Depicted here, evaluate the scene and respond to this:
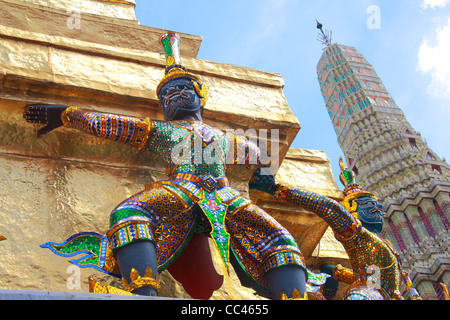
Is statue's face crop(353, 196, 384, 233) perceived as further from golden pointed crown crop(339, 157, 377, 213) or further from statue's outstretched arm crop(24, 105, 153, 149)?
statue's outstretched arm crop(24, 105, 153, 149)

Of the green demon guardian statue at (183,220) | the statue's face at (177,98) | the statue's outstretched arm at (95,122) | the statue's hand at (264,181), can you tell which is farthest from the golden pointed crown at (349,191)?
the statue's outstretched arm at (95,122)

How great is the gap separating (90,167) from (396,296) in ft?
7.31

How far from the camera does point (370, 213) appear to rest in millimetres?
4707

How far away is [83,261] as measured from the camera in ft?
11.1

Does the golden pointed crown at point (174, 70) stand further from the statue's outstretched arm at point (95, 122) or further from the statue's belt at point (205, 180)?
the statue's belt at point (205, 180)

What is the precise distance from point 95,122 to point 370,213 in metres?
2.15

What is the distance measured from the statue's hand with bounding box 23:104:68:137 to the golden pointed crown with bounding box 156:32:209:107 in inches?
26.6

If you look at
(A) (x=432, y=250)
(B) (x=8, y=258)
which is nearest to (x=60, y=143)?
(B) (x=8, y=258)

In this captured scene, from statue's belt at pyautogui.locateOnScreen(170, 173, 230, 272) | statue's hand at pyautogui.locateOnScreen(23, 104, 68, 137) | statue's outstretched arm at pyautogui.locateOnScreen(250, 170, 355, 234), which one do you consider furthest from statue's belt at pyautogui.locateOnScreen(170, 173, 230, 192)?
statue's hand at pyautogui.locateOnScreen(23, 104, 68, 137)

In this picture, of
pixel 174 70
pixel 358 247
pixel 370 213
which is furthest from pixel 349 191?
pixel 174 70

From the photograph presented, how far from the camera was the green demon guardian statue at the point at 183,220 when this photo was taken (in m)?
3.30

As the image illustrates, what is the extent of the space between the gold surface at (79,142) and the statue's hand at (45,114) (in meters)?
0.13

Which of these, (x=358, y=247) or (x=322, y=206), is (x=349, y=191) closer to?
(x=358, y=247)

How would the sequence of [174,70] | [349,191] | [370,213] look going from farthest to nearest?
1. [349,191]
2. [370,213]
3. [174,70]
